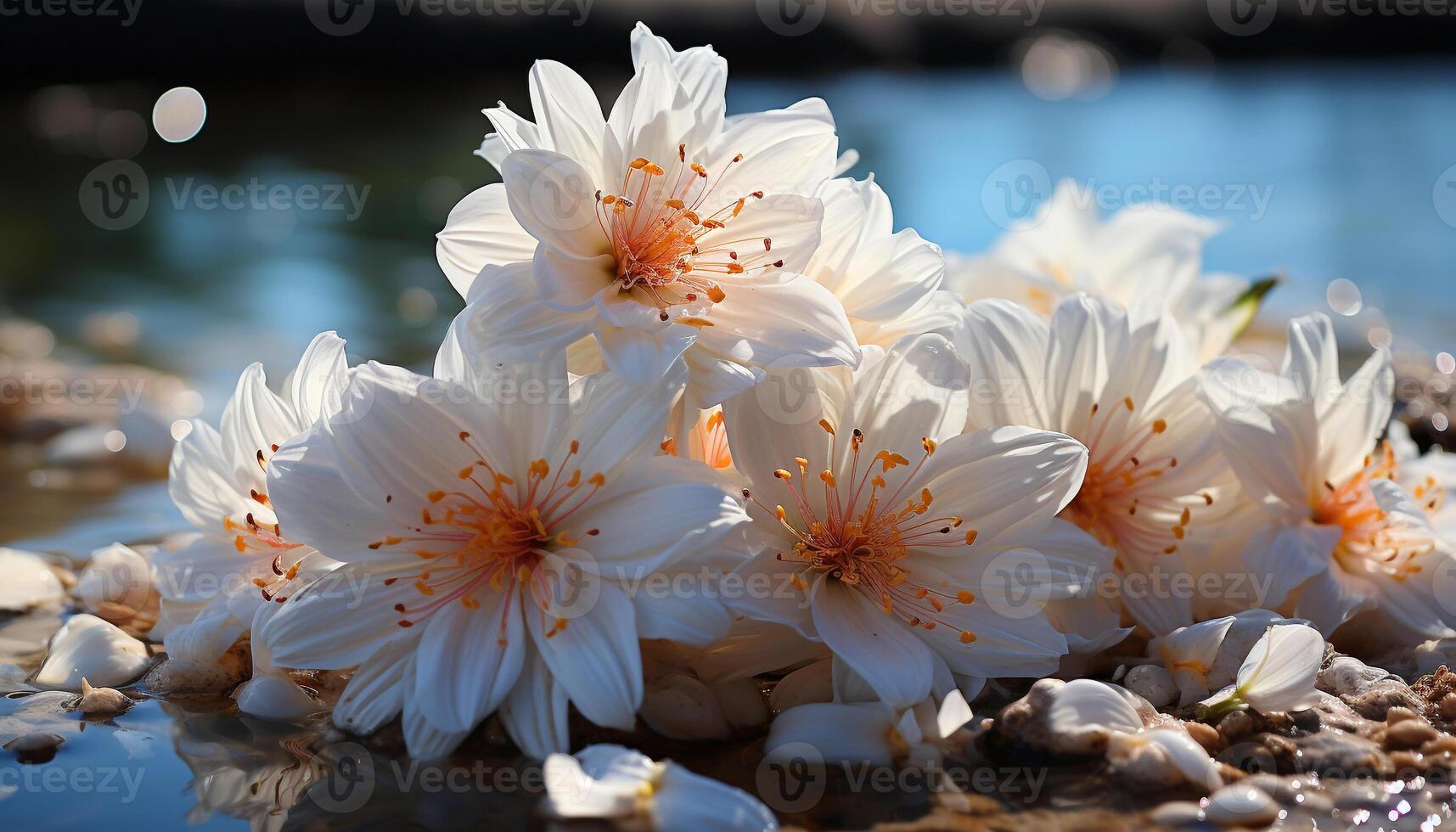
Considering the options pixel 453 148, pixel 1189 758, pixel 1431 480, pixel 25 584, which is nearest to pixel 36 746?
pixel 25 584

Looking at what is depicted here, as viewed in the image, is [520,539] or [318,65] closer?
[520,539]

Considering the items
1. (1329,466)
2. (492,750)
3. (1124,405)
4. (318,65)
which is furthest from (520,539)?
(318,65)

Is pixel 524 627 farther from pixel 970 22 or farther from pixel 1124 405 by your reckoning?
pixel 970 22

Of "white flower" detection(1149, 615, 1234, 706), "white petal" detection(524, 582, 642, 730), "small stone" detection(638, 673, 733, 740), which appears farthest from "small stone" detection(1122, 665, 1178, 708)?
"white petal" detection(524, 582, 642, 730)

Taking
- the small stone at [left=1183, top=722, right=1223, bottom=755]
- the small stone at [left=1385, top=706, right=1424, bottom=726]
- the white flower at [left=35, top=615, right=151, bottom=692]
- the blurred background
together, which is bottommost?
the small stone at [left=1385, top=706, right=1424, bottom=726]

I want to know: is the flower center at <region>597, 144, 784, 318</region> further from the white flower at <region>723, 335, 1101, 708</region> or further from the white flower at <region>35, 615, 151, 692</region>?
the white flower at <region>35, 615, 151, 692</region>

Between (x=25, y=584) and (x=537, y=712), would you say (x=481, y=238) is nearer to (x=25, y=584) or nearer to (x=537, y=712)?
(x=537, y=712)

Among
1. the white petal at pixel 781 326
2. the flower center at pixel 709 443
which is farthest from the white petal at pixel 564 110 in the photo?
the flower center at pixel 709 443
